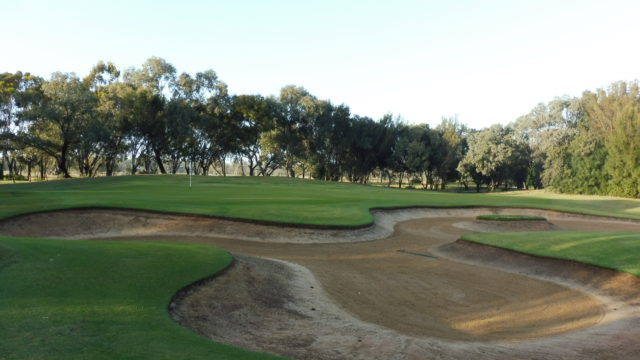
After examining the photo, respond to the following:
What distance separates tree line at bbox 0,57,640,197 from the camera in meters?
69.8

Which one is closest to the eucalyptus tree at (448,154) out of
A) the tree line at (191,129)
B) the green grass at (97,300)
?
the tree line at (191,129)

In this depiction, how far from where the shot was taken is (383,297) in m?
14.2

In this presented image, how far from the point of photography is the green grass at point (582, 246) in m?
16.3

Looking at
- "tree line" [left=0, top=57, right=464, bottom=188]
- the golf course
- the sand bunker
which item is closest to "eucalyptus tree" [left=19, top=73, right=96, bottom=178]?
"tree line" [left=0, top=57, right=464, bottom=188]

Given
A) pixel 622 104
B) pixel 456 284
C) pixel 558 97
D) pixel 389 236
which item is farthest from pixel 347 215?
pixel 558 97

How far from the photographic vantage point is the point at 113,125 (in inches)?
2904

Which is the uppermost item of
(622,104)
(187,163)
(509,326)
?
(622,104)

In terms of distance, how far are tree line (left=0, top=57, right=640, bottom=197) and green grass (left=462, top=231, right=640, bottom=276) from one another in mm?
61173

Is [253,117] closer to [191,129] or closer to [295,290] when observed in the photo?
[191,129]

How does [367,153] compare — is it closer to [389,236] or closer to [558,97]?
[558,97]

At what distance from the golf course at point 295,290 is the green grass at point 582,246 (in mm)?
78

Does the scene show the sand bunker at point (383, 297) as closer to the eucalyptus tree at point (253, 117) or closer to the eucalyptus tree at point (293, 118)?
the eucalyptus tree at point (253, 117)

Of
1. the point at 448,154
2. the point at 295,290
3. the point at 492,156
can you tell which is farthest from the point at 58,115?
the point at 492,156

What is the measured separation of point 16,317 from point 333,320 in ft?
23.2
